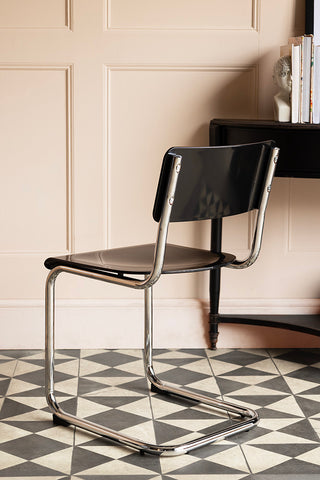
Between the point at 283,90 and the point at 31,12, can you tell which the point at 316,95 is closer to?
the point at 283,90

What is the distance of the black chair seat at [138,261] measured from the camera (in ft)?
6.93

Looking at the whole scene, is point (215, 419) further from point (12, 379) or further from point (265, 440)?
point (12, 379)

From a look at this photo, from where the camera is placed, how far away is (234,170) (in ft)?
6.90

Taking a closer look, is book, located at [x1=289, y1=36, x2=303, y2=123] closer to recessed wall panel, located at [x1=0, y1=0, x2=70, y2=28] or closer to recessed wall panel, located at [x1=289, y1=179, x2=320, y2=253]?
recessed wall panel, located at [x1=289, y1=179, x2=320, y2=253]

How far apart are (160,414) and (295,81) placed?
126 centimetres

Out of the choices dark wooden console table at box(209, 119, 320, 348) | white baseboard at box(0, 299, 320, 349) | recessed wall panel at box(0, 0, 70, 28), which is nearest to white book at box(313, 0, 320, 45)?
dark wooden console table at box(209, 119, 320, 348)

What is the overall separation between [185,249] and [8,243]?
990 mm

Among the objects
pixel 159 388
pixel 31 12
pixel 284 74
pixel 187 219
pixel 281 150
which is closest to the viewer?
pixel 187 219

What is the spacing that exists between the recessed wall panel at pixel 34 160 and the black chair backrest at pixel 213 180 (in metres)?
1.12

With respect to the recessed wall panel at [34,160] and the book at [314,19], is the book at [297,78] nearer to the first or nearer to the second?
the book at [314,19]

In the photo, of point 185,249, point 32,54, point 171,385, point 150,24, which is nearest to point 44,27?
point 32,54

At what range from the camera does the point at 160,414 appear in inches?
95.7

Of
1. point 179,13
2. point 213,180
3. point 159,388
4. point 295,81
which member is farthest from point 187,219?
point 179,13

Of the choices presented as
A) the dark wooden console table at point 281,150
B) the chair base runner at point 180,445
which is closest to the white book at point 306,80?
the dark wooden console table at point 281,150
